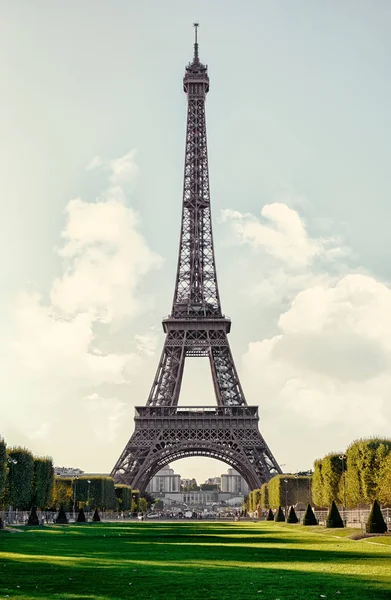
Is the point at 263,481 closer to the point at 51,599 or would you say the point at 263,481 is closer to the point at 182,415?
the point at 182,415

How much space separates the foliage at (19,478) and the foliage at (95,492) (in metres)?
18.5

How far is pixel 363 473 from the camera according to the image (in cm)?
5516

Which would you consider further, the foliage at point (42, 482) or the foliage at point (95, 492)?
the foliage at point (95, 492)

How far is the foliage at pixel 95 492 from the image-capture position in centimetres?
8006

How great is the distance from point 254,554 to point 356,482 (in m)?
34.9

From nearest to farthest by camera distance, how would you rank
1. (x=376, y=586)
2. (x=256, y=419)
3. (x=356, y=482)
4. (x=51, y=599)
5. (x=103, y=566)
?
(x=51, y=599) → (x=376, y=586) → (x=103, y=566) → (x=356, y=482) → (x=256, y=419)

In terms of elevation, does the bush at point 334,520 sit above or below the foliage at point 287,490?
below

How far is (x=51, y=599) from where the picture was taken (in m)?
12.5

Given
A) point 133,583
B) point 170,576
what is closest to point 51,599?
point 133,583

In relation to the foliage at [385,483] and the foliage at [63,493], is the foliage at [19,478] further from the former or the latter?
the foliage at [385,483]

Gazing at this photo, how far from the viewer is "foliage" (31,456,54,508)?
65188mm

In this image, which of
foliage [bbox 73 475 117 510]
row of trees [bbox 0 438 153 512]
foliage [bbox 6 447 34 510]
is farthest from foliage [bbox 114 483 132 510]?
foliage [bbox 6 447 34 510]

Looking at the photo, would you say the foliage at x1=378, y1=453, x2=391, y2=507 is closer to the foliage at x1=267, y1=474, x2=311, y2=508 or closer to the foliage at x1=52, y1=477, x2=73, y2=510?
the foliage at x1=267, y1=474, x2=311, y2=508

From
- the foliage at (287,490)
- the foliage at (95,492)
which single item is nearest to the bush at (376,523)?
the foliage at (287,490)
